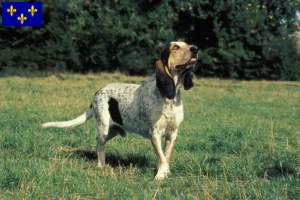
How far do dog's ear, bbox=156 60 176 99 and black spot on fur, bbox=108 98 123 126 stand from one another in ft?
3.52

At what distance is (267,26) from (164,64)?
28265 mm

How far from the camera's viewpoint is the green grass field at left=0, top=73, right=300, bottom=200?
18.4ft

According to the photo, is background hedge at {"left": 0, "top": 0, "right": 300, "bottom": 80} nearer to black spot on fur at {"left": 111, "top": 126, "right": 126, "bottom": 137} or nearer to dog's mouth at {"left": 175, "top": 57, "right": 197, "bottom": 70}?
black spot on fur at {"left": 111, "top": 126, "right": 126, "bottom": 137}

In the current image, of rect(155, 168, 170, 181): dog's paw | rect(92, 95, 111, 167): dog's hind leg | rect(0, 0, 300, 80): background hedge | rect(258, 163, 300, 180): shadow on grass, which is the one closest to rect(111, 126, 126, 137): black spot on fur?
rect(92, 95, 111, 167): dog's hind leg

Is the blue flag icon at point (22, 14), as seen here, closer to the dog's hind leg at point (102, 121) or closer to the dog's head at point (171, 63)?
the dog's hind leg at point (102, 121)

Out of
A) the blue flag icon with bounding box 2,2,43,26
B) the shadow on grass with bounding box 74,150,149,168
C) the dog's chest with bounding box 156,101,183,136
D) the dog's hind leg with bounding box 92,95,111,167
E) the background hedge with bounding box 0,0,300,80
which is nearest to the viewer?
the dog's chest with bounding box 156,101,183,136

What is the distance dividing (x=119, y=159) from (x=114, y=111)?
0.76 m

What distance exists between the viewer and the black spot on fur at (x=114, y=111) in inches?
300

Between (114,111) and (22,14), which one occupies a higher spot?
(22,14)

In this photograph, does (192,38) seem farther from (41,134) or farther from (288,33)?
(41,134)

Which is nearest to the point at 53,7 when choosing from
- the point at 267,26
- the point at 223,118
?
the point at 267,26

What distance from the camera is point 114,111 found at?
25.2ft

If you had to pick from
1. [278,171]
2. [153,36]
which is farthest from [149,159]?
[153,36]

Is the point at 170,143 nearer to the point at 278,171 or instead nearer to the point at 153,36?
the point at 278,171
